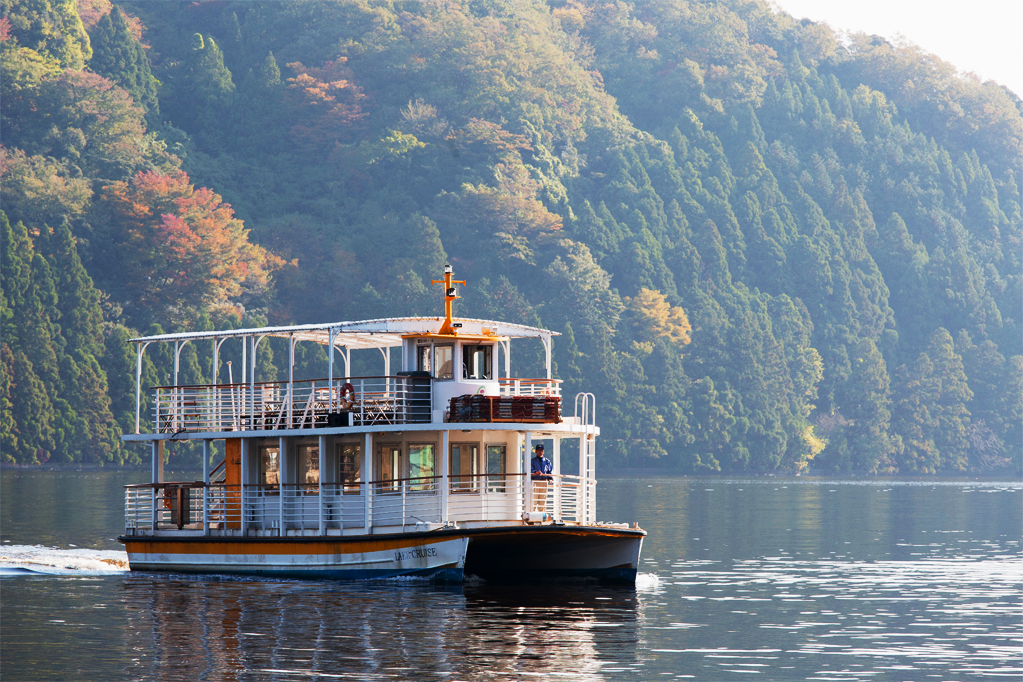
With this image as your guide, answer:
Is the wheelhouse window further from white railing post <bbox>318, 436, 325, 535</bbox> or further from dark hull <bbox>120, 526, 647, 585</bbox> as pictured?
dark hull <bbox>120, 526, 647, 585</bbox>

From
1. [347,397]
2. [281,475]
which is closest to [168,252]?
[281,475]

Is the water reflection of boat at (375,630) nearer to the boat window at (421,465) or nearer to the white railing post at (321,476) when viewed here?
the white railing post at (321,476)

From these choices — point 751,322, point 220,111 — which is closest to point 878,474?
point 751,322

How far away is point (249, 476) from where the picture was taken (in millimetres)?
35969

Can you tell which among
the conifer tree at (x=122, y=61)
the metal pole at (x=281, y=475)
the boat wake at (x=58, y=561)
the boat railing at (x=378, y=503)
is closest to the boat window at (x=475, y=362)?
the boat railing at (x=378, y=503)

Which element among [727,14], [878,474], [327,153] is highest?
[727,14]

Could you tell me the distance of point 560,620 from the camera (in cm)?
2833

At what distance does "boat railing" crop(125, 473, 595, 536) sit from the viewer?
33.8 meters

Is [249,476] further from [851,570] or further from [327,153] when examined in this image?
[327,153]

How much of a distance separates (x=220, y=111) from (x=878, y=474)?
65206mm


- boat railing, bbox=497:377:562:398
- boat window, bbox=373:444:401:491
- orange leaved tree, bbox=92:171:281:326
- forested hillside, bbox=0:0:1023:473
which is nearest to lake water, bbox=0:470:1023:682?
Result: boat window, bbox=373:444:401:491

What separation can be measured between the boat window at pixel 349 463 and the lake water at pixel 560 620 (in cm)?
267

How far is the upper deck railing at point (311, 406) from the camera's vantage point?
3372 centimetres

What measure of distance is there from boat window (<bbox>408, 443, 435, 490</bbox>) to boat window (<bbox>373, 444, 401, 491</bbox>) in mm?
269
